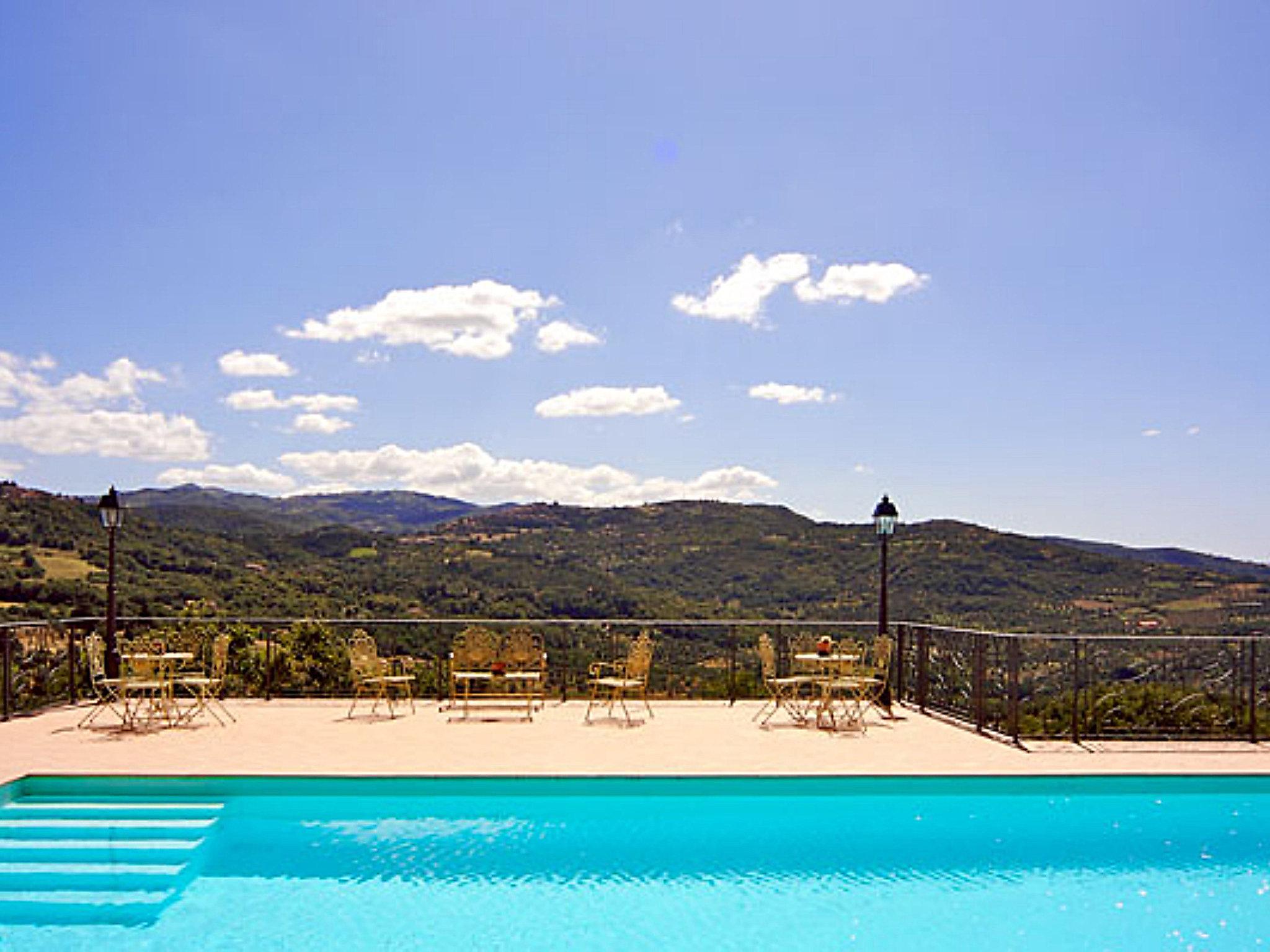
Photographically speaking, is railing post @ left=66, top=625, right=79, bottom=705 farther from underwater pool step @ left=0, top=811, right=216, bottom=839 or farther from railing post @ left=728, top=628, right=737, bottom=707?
railing post @ left=728, top=628, right=737, bottom=707

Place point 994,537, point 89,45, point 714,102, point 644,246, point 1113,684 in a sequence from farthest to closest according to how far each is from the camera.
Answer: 1. point 994,537
2. point 644,246
3. point 714,102
4. point 89,45
5. point 1113,684

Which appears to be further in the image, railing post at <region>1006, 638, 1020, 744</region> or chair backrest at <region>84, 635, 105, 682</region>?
chair backrest at <region>84, 635, 105, 682</region>

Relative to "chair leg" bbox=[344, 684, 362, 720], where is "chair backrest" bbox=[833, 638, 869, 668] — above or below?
above

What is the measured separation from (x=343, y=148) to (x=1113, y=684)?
33.8 feet

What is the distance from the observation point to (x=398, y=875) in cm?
529

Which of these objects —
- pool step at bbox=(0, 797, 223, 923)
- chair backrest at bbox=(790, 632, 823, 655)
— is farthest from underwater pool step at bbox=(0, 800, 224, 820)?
chair backrest at bbox=(790, 632, 823, 655)

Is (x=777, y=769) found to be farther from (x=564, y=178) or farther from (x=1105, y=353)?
(x=1105, y=353)

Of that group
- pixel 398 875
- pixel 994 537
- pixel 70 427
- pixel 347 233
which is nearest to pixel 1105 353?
pixel 347 233

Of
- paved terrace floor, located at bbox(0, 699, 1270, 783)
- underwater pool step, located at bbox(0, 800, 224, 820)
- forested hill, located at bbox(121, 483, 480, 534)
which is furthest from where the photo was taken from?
forested hill, located at bbox(121, 483, 480, 534)

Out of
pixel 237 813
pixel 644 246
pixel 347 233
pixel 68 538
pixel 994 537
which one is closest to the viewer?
pixel 237 813

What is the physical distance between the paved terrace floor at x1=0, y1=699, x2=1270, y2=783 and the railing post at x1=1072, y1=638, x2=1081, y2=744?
156mm

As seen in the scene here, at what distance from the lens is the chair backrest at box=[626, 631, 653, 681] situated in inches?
363

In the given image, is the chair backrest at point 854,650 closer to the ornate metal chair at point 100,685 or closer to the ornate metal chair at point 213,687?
the ornate metal chair at point 213,687

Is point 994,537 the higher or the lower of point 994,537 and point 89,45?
the lower
